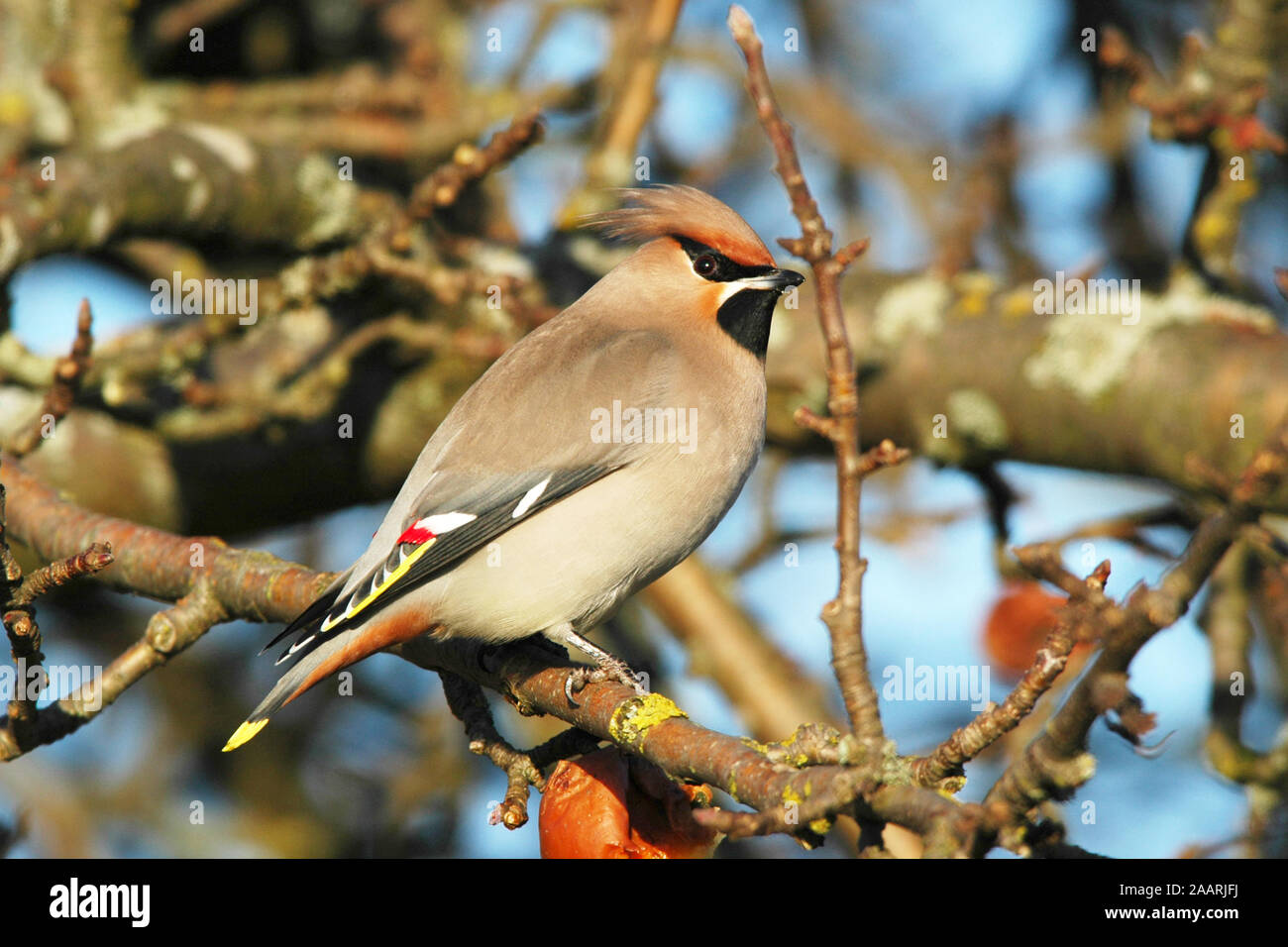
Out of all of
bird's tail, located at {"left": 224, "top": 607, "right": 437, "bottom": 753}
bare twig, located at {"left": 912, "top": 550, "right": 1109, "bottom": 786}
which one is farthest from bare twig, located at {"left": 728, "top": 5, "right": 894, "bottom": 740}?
bird's tail, located at {"left": 224, "top": 607, "right": 437, "bottom": 753}

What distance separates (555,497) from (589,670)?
49cm

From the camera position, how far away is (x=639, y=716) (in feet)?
8.33

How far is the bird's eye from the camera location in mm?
3979

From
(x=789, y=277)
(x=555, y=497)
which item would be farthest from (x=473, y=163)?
(x=555, y=497)

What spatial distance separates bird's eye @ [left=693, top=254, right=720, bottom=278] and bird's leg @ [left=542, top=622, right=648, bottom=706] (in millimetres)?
1164

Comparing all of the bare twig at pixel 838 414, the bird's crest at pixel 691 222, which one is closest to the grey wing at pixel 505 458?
the bird's crest at pixel 691 222

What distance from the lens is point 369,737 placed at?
21.9ft

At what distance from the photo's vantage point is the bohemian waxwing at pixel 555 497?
314cm

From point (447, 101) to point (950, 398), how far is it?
248 cm

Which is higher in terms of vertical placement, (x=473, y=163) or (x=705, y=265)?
(x=473, y=163)

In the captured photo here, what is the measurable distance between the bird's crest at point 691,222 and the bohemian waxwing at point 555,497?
153mm

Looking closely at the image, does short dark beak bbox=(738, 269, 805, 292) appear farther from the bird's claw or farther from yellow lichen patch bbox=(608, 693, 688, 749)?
yellow lichen patch bbox=(608, 693, 688, 749)

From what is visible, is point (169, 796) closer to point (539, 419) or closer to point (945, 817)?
point (539, 419)

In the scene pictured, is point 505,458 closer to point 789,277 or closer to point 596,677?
point 596,677
